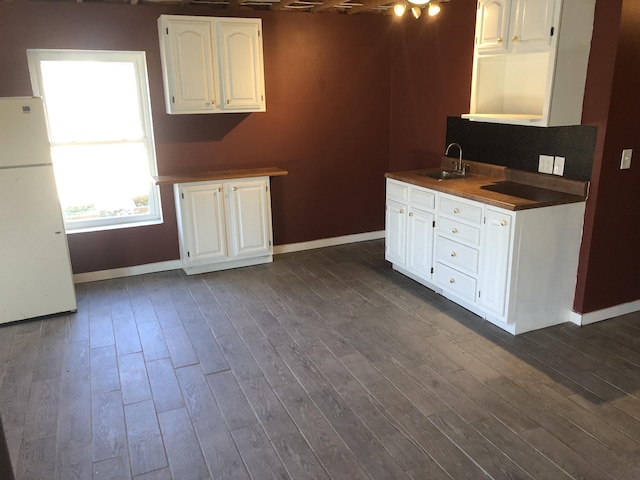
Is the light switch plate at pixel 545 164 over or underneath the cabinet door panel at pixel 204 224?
over

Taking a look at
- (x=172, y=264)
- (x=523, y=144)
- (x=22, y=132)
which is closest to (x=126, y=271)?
(x=172, y=264)

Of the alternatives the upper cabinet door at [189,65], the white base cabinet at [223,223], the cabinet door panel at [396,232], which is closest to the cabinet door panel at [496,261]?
the cabinet door panel at [396,232]

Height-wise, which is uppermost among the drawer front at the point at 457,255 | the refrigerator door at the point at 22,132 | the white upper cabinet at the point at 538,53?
the white upper cabinet at the point at 538,53

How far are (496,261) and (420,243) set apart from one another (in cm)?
85

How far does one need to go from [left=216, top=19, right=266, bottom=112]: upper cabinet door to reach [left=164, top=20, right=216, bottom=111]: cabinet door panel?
10 cm

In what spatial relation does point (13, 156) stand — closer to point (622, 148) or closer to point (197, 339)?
point (197, 339)

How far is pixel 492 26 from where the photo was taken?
3410 mm

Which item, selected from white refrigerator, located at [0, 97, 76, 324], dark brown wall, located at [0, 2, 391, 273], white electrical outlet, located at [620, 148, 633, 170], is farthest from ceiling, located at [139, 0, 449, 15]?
white electrical outlet, located at [620, 148, 633, 170]

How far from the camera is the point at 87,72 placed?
4246 mm

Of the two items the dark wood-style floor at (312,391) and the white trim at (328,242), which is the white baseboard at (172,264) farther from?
the dark wood-style floor at (312,391)

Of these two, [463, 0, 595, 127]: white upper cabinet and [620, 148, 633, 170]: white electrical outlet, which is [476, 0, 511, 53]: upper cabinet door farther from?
[620, 148, 633, 170]: white electrical outlet

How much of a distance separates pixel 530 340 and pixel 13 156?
3622 mm

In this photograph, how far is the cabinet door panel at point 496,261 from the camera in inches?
127

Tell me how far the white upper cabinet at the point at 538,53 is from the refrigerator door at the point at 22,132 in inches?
119
